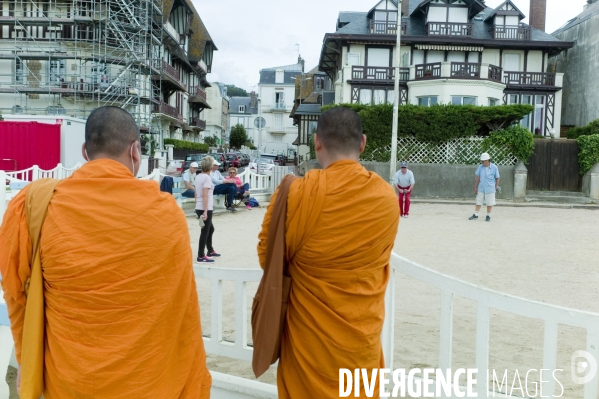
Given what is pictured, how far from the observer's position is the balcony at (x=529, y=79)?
36.2 meters

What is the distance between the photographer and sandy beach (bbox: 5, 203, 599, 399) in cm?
498

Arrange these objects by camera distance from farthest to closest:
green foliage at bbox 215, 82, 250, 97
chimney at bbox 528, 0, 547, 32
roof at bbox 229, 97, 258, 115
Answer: green foliage at bbox 215, 82, 250, 97, roof at bbox 229, 97, 258, 115, chimney at bbox 528, 0, 547, 32

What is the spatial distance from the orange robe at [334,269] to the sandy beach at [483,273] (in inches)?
71.5

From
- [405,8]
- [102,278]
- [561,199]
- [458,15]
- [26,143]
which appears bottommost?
[561,199]

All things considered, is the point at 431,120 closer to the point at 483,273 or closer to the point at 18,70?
the point at 483,273

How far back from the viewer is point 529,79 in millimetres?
36344

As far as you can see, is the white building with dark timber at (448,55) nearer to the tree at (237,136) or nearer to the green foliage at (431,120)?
the green foliage at (431,120)

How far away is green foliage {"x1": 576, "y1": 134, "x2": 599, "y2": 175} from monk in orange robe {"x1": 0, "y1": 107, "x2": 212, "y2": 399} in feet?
85.7

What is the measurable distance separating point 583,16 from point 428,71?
43.7ft

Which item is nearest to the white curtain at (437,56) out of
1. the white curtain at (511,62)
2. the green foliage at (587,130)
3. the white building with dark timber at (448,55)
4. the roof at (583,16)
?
the white building with dark timber at (448,55)

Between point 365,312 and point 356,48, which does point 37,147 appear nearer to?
point 365,312

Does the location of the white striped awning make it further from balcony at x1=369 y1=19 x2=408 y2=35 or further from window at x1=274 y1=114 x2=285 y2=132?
window at x1=274 y1=114 x2=285 y2=132

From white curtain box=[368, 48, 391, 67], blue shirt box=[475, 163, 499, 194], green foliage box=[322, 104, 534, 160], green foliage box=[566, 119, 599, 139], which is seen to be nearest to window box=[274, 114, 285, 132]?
white curtain box=[368, 48, 391, 67]

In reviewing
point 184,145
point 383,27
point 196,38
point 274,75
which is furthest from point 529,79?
point 274,75
